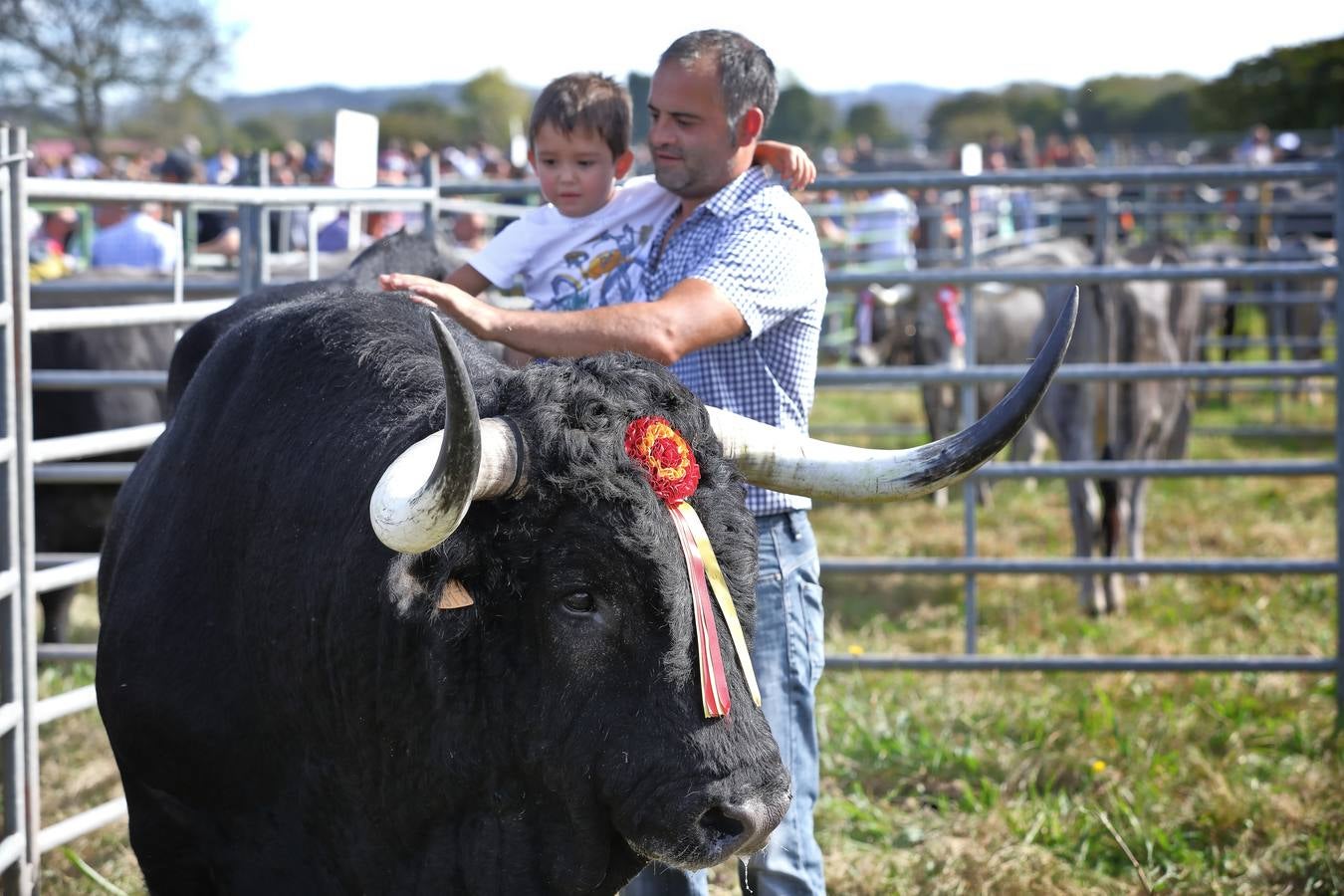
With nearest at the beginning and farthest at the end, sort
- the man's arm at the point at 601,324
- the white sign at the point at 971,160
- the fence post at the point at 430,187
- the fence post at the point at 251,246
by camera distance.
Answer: the man's arm at the point at 601,324, the fence post at the point at 251,246, the fence post at the point at 430,187, the white sign at the point at 971,160

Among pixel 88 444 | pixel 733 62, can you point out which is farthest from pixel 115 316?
pixel 733 62

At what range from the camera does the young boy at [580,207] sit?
3559mm

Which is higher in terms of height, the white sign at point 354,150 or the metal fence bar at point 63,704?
the white sign at point 354,150

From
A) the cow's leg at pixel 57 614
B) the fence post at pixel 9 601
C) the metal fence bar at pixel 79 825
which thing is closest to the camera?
the fence post at pixel 9 601

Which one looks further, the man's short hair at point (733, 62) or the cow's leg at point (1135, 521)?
the cow's leg at point (1135, 521)

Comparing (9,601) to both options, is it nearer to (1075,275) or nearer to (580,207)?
(580,207)

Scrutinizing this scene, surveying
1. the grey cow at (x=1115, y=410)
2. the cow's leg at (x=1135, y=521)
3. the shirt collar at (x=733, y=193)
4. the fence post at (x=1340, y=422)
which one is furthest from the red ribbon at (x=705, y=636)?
the cow's leg at (x=1135, y=521)

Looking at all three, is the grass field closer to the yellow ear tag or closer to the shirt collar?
the shirt collar

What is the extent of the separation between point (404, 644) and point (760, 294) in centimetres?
110

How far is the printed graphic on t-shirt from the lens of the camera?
349 cm

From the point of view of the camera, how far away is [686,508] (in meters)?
2.51

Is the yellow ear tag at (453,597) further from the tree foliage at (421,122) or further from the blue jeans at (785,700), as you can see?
the tree foliage at (421,122)

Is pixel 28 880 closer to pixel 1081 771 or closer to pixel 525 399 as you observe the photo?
pixel 525 399

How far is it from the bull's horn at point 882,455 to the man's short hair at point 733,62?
866mm
